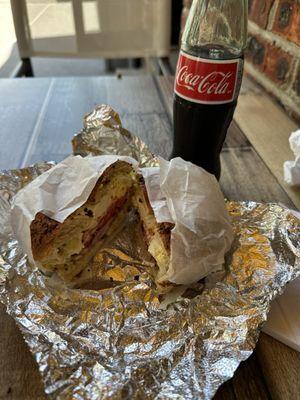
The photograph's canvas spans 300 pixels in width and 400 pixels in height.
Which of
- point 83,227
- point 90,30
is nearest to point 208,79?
point 83,227

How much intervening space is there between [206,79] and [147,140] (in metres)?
0.36

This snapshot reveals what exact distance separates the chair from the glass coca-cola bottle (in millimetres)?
1145

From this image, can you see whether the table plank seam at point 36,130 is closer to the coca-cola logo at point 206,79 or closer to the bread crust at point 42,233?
the bread crust at point 42,233

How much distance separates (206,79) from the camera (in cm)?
66

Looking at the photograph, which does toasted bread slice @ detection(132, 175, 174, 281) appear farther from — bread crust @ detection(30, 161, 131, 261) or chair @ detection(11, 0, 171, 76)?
chair @ detection(11, 0, 171, 76)

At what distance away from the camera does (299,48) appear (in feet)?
3.40

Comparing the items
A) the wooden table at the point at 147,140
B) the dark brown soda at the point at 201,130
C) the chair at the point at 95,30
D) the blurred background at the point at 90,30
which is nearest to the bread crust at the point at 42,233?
the wooden table at the point at 147,140

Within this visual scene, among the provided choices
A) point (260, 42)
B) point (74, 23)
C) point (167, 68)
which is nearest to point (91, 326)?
point (260, 42)

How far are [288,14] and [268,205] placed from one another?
2.27ft

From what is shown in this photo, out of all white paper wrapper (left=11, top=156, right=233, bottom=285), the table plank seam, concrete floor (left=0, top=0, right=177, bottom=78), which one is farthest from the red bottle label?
concrete floor (left=0, top=0, right=177, bottom=78)

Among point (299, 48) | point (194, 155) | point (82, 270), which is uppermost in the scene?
point (299, 48)

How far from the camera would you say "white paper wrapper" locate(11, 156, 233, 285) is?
0.57m

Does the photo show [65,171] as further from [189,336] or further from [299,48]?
[299,48]

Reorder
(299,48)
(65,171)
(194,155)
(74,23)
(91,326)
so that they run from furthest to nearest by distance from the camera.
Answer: (74,23), (299,48), (194,155), (65,171), (91,326)
